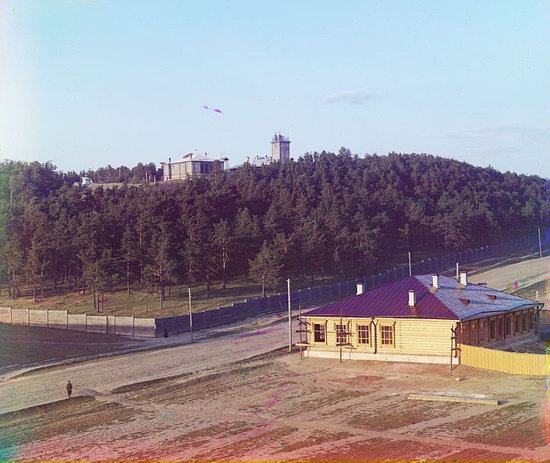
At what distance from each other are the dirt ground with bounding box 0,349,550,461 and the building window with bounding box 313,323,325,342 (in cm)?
270

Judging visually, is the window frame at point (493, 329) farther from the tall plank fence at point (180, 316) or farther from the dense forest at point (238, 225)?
the dense forest at point (238, 225)

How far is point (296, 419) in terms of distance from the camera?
24219 mm

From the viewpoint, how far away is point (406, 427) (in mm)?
22469

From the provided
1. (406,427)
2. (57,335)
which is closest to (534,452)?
(406,427)

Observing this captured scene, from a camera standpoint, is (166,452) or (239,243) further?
(239,243)

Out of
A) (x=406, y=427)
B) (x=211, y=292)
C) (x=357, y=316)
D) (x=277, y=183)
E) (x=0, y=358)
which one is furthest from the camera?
(x=277, y=183)

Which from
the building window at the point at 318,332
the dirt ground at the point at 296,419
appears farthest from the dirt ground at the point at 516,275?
the dirt ground at the point at 296,419

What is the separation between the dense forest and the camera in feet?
219

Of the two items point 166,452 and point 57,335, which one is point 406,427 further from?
point 57,335

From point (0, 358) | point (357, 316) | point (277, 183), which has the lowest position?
point (0, 358)

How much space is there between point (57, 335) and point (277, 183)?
2199 inches

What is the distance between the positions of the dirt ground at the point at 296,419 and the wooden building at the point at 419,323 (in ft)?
3.45

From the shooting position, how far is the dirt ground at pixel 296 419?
20.5 m

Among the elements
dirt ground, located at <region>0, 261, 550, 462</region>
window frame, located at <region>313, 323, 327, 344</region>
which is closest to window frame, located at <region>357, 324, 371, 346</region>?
dirt ground, located at <region>0, 261, 550, 462</region>
